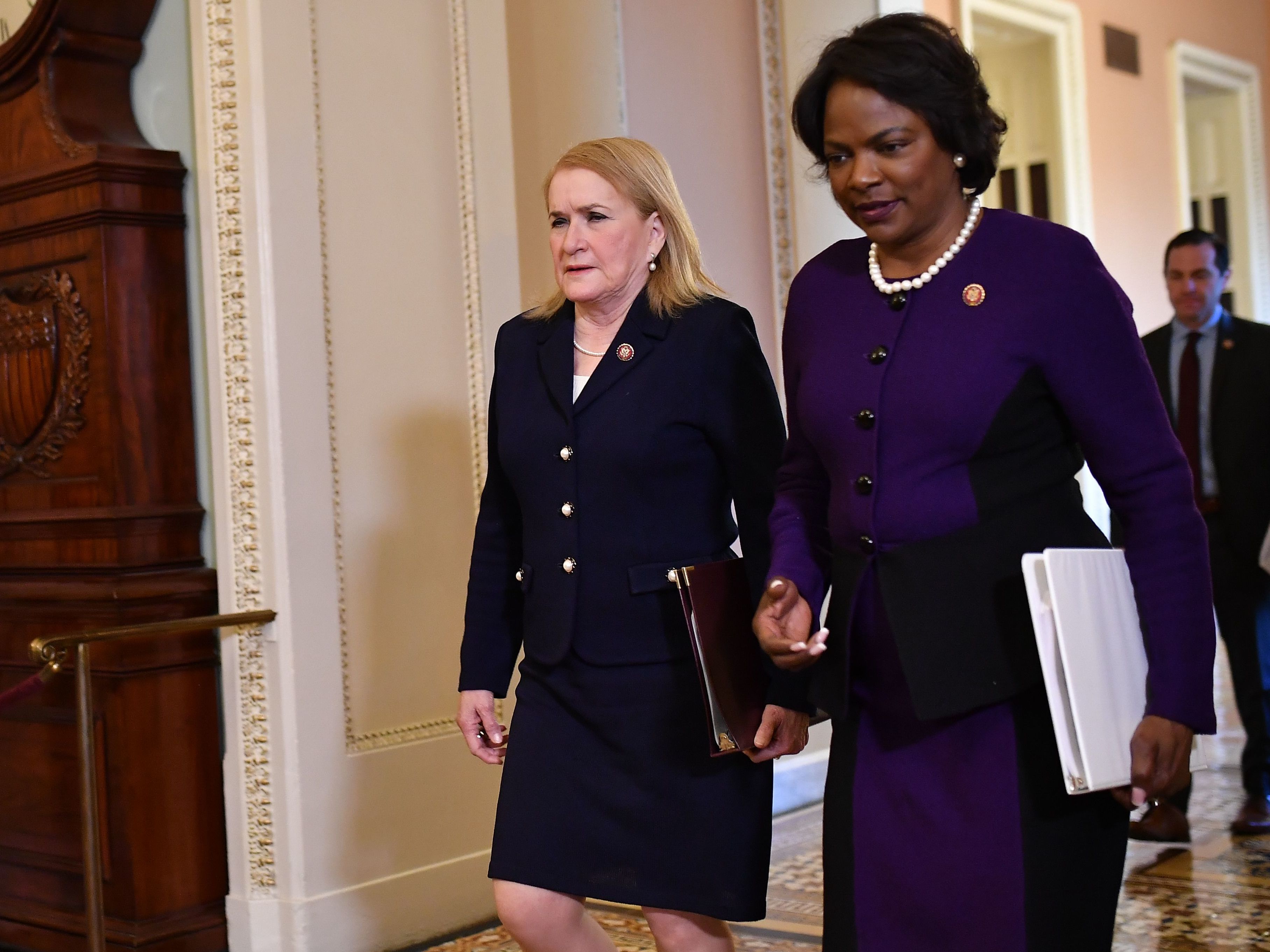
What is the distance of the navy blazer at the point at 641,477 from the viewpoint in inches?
105

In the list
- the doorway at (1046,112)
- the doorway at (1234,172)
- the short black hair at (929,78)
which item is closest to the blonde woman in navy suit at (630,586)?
the short black hair at (929,78)

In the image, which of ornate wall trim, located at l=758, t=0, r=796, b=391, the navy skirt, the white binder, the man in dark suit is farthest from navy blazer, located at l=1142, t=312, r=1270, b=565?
the white binder

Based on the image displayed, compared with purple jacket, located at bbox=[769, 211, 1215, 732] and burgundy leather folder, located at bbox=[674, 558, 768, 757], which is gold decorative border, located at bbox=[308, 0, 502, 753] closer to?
burgundy leather folder, located at bbox=[674, 558, 768, 757]

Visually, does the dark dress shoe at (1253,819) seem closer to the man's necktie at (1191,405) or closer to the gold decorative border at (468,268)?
the man's necktie at (1191,405)

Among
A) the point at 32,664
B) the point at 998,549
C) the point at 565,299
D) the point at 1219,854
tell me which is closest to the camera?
the point at 998,549

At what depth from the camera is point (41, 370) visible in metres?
4.33

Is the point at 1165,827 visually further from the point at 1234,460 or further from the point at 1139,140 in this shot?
the point at 1139,140

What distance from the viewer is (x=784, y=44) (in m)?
6.09

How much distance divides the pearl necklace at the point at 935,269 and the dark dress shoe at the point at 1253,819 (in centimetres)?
380

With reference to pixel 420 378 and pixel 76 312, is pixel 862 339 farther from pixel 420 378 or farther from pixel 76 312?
pixel 76 312

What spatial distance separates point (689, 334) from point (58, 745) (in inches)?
98.5

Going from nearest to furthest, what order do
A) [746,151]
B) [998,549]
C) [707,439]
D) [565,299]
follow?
[998,549], [707,439], [565,299], [746,151]

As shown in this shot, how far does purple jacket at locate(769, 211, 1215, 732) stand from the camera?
6.34 feet

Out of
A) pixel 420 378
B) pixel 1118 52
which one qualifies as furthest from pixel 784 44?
pixel 1118 52
